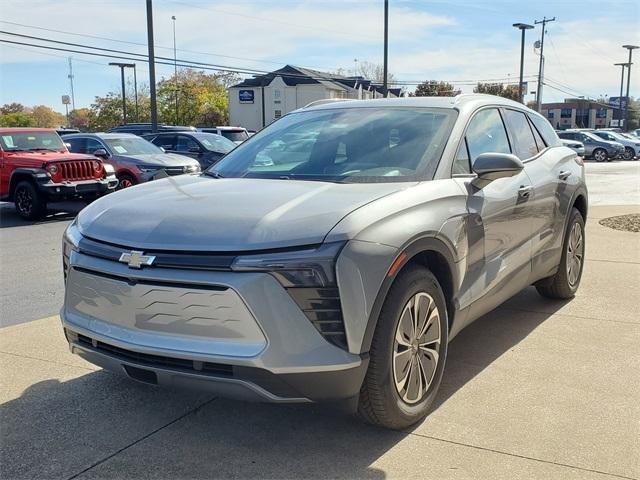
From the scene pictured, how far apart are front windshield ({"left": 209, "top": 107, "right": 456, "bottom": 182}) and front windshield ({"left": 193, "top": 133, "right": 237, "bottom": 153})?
1288 centimetres

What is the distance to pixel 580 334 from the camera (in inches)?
192

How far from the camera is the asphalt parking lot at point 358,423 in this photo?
3.00 meters

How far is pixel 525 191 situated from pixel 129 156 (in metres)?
11.9

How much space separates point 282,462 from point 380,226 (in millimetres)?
1202

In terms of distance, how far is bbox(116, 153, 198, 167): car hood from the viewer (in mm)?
14562

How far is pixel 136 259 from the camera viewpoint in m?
2.90

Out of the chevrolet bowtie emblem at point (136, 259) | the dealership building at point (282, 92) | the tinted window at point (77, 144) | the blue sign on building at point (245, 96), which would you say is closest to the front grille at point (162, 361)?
the chevrolet bowtie emblem at point (136, 259)

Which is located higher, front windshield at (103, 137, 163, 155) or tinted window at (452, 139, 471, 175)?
tinted window at (452, 139, 471, 175)

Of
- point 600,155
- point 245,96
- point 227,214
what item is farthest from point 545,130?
point 245,96

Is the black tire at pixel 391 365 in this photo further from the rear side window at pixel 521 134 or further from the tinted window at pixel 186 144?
the tinted window at pixel 186 144

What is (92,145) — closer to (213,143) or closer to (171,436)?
(213,143)

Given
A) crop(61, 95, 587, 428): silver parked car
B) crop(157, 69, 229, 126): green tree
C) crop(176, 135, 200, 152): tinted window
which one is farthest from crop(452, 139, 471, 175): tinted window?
crop(157, 69, 229, 126): green tree

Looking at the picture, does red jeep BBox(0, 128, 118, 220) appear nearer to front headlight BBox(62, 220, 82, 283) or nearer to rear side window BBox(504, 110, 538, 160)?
front headlight BBox(62, 220, 82, 283)

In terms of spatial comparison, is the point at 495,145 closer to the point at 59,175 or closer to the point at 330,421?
the point at 330,421
